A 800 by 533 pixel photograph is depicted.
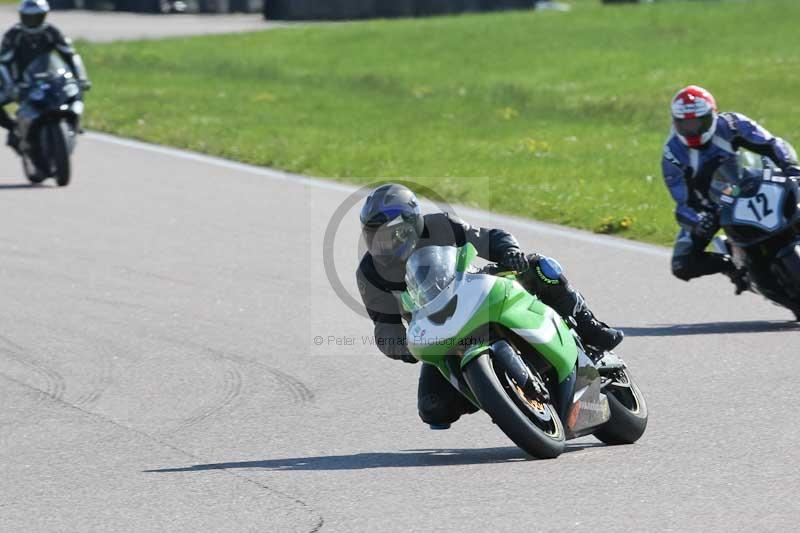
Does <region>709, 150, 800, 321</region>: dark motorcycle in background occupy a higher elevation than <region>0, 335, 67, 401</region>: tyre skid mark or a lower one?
higher

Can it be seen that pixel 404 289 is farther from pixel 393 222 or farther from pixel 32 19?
pixel 32 19

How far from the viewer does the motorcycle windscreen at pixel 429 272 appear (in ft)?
20.9

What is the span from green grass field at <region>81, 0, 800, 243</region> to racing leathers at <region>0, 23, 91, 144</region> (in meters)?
2.38

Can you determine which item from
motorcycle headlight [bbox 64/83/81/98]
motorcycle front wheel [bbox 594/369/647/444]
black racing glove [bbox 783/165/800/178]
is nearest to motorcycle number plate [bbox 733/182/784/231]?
black racing glove [bbox 783/165/800/178]

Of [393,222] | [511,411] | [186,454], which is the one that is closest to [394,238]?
[393,222]

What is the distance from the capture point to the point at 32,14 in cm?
1644

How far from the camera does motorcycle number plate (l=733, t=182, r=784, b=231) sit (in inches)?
397

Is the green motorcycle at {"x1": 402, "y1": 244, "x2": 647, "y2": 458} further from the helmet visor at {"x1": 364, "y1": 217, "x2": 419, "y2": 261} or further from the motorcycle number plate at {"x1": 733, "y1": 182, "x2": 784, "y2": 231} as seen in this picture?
the motorcycle number plate at {"x1": 733, "y1": 182, "x2": 784, "y2": 231}

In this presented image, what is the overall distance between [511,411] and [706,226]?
4.34 metres

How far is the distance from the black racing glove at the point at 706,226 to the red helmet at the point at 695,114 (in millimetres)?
522

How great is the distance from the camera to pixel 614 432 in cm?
700

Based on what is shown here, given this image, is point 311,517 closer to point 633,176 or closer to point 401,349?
point 401,349

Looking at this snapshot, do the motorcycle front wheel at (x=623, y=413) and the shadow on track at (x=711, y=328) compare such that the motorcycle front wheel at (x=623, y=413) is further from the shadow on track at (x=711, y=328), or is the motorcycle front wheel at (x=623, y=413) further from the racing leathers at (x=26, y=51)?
the racing leathers at (x=26, y=51)

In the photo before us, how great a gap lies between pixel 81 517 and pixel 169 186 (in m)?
10.2
